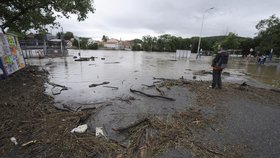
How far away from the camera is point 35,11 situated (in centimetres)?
1025

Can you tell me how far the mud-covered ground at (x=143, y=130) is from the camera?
2207 millimetres

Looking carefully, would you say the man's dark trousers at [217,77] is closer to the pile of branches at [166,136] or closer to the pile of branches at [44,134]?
the pile of branches at [166,136]

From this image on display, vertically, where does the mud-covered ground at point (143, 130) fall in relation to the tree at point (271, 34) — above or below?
below

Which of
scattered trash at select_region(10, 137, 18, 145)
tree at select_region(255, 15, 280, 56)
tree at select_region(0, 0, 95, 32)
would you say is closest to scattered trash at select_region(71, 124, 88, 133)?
scattered trash at select_region(10, 137, 18, 145)

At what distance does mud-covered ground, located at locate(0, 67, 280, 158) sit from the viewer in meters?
2.21

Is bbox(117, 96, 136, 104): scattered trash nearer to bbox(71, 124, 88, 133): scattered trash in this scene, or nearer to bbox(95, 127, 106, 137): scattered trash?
bbox(95, 127, 106, 137): scattered trash

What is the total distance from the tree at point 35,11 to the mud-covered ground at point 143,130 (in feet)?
26.0

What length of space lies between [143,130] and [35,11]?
12982 millimetres

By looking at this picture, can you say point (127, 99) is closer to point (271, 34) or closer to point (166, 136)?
point (166, 136)

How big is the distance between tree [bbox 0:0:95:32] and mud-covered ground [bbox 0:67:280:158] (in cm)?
793

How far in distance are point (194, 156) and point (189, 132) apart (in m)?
0.66

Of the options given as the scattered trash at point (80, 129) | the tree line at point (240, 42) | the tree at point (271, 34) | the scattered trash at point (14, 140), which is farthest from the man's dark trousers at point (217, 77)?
the tree at point (271, 34)

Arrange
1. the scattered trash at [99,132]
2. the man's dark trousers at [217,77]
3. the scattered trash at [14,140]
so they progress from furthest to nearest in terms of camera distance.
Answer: the man's dark trousers at [217,77]
the scattered trash at [99,132]
the scattered trash at [14,140]

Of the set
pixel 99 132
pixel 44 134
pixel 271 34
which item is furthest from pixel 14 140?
pixel 271 34
